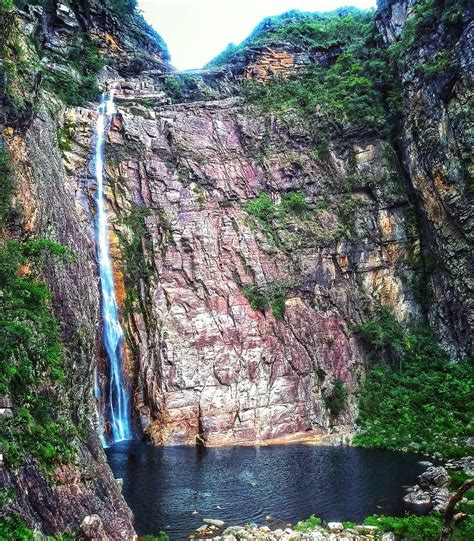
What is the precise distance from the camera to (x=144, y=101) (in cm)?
3641

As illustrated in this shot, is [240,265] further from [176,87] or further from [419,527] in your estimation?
[419,527]

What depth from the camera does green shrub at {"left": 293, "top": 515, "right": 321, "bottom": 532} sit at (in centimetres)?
1362

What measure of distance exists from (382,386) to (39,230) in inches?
864

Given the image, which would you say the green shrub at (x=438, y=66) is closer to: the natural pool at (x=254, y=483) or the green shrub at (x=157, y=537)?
the natural pool at (x=254, y=483)

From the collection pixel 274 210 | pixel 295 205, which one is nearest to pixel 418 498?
pixel 274 210

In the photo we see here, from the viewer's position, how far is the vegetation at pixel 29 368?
980cm

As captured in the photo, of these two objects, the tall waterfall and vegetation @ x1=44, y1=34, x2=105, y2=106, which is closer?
the tall waterfall

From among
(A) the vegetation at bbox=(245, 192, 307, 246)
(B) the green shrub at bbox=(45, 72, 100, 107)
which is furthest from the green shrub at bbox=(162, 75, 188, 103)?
(A) the vegetation at bbox=(245, 192, 307, 246)

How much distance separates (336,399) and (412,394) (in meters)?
4.36

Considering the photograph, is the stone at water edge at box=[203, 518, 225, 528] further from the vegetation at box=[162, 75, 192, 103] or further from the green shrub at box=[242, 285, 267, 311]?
the vegetation at box=[162, 75, 192, 103]

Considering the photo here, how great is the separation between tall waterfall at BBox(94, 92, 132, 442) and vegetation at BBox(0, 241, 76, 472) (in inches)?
539

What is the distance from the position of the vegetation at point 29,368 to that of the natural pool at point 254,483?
16.1 feet

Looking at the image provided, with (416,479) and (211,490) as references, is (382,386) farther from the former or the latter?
(211,490)

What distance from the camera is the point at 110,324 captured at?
27672 mm
